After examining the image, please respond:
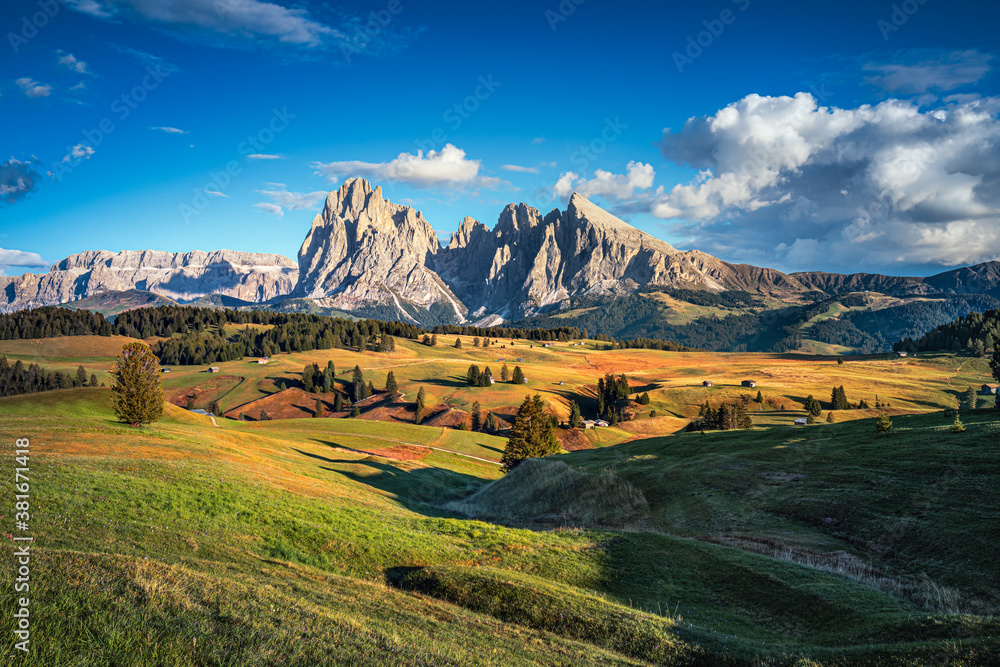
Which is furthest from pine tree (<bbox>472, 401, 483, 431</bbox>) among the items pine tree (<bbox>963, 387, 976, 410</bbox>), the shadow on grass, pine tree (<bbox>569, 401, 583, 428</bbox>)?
pine tree (<bbox>963, 387, 976, 410</bbox>)

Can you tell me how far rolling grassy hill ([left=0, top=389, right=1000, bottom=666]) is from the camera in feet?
30.4

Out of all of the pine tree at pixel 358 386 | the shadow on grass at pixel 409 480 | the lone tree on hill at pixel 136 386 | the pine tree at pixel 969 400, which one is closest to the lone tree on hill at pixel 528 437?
the shadow on grass at pixel 409 480

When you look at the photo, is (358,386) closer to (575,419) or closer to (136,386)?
(575,419)

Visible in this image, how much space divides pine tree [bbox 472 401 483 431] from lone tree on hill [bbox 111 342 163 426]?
300ft

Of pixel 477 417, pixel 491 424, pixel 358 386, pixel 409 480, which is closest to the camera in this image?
pixel 409 480

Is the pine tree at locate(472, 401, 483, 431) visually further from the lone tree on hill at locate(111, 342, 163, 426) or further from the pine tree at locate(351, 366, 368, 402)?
the lone tree on hill at locate(111, 342, 163, 426)

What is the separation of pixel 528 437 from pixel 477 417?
200 ft

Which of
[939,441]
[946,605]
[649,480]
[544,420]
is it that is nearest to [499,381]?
[544,420]

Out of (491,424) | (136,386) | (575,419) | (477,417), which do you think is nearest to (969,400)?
(575,419)

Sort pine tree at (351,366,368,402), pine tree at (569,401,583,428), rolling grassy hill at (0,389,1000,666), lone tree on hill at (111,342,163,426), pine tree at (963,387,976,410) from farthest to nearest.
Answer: pine tree at (351,366,368,402) < pine tree at (569,401,583,428) < pine tree at (963,387,976,410) < lone tree on hill at (111,342,163,426) < rolling grassy hill at (0,389,1000,666)

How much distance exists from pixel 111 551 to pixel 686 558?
79.5ft

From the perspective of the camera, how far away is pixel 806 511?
34031 mm

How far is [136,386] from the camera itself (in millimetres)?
45500

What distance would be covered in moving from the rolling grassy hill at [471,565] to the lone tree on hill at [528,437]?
27.1 m
